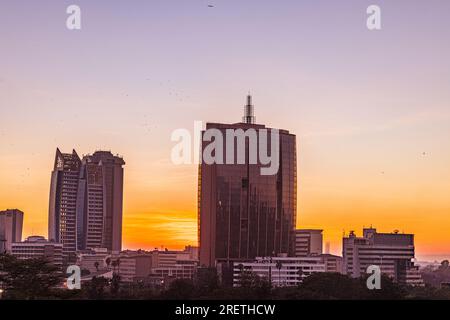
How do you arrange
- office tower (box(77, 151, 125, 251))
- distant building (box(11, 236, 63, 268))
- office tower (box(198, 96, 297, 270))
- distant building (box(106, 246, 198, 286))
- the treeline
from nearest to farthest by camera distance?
the treeline → office tower (box(198, 96, 297, 270)) → distant building (box(106, 246, 198, 286)) → distant building (box(11, 236, 63, 268)) → office tower (box(77, 151, 125, 251))

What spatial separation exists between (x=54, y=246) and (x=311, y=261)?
4194 cm

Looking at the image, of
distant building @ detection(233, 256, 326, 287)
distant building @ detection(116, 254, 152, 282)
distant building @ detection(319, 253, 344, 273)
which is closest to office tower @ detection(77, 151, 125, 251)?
distant building @ detection(116, 254, 152, 282)

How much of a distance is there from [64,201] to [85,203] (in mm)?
3454

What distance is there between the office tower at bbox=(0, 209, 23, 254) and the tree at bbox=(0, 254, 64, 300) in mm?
85859

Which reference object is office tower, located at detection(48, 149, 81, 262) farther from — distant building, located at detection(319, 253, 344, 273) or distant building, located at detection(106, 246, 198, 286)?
distant building, located at detection(319, 253, 344, 273)

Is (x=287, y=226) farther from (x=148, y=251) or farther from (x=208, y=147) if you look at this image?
(x=148, y=251)

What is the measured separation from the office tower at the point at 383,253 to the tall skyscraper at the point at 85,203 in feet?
150

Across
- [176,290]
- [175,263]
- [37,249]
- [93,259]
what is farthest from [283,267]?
[176,290]

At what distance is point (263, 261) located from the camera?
4227 inches

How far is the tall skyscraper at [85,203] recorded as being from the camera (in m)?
147

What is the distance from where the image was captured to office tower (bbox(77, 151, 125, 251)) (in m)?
149

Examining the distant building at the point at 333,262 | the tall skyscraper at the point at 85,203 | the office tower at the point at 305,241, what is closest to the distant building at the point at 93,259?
the tall skyscraper at the point at 85,203

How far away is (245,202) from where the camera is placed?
111438mm

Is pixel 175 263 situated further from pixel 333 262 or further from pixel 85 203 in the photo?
pixel 85 203
